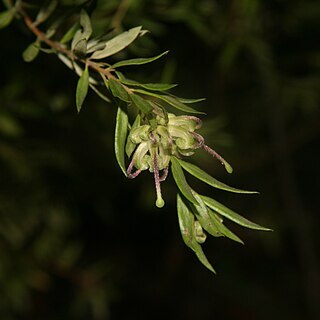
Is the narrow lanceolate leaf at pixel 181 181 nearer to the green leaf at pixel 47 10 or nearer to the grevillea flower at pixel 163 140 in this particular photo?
the grevillea flower at pixel 163 140

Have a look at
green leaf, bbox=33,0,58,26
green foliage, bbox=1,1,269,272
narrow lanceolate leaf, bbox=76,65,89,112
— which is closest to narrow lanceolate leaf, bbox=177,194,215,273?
green foliage, bbox=1,1,269,272

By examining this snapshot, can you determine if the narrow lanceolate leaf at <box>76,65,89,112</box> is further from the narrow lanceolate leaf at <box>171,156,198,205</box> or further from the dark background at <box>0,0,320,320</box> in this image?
the dark background at <box>0,0,320,320</box>

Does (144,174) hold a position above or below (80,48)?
below

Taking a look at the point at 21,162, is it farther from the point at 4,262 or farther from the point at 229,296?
the point at 229,296

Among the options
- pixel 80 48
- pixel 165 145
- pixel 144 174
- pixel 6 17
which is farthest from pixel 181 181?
pixel 144 174

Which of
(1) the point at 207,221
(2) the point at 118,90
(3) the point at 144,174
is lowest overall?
(3) the point at 144,174

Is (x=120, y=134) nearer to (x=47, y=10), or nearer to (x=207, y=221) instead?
(x=207, y=221)
